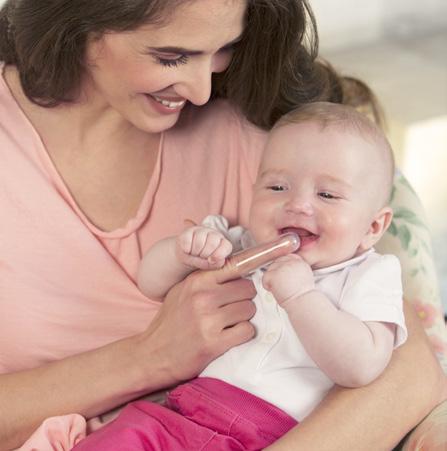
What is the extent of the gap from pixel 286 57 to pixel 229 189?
261mm

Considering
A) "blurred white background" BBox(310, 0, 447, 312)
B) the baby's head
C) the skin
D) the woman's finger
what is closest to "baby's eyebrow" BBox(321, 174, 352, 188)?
the baby's head

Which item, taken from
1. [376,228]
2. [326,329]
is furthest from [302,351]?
[376,228]

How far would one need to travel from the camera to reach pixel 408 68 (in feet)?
12.7

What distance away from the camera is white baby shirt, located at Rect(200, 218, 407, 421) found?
1442mm

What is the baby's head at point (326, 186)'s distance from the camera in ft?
4.79

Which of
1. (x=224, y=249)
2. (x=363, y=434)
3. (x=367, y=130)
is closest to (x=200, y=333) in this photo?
(x=224, y=249)

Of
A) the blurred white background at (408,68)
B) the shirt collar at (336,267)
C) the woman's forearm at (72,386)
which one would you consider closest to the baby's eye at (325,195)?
the shirt collar at (336,267)

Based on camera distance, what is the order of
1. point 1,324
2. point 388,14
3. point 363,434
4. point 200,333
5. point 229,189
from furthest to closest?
point 388,14 → point 229,189 → point 1,324 → point 200,333 → point 363,434

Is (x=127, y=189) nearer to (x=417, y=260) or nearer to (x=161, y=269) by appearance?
(x=161, y=269)

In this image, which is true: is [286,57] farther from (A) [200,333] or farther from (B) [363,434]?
(B) [363,434]

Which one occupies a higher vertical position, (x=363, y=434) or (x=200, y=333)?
(x=200, y=333)

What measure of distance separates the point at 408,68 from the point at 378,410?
8.65 ft

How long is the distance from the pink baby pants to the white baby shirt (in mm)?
20

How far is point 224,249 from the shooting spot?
1457mm
